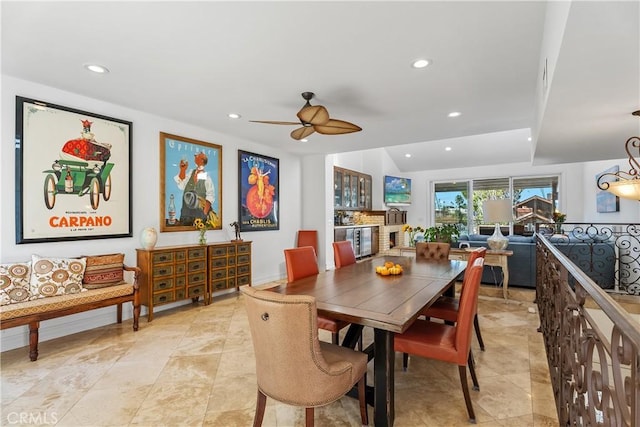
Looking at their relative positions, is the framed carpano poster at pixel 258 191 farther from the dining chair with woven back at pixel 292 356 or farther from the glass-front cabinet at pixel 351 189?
the dining chair with woven back at pixel 292 356

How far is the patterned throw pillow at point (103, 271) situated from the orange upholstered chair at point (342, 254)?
2.32 meters

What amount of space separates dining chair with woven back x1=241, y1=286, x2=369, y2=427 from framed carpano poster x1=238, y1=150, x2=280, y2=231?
366 centimetres

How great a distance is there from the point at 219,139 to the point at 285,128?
1094 millimetres

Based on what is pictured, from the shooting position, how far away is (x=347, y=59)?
2525 millimetres

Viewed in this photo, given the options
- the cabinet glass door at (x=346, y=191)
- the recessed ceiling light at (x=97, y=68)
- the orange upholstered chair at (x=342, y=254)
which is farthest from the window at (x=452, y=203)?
the recessed ceiling light at (x=97, y=68)

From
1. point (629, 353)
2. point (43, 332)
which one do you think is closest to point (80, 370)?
point (43, 332)

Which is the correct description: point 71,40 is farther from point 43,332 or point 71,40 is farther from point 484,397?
point 484,397

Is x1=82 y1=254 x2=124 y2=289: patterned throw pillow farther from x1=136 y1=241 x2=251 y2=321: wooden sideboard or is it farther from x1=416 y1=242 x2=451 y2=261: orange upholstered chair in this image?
x1=416 y1=242 x2=451 y2=261: orange upholstered chair

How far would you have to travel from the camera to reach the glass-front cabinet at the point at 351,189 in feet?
24.4

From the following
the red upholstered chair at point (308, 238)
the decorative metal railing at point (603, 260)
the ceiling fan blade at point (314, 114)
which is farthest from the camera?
the red upholstered chair at point (308, 238)

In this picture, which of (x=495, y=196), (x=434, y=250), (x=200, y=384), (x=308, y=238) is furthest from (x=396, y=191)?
(x=200, y=384)

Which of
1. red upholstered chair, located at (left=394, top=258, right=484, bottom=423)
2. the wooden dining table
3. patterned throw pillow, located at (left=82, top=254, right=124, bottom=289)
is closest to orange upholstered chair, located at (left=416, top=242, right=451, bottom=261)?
the wooden dining table

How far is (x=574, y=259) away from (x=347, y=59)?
15.1ft

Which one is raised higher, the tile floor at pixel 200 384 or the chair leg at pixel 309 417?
the chair leg at pixel 309 417
